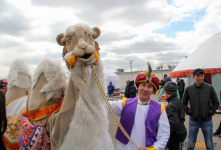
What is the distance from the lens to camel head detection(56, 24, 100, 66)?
1.43 metres

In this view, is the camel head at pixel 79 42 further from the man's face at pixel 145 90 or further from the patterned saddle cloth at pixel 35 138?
the patterned saddle cloth at pixel 35 138

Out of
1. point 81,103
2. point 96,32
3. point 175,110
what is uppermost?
point 96,32

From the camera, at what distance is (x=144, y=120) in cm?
187

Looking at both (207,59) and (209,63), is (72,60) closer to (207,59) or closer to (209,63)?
(209,63)

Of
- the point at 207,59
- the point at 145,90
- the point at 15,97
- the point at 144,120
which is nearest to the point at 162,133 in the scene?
the point at 144,120

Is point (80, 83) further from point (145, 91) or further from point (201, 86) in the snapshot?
point (201, 86)

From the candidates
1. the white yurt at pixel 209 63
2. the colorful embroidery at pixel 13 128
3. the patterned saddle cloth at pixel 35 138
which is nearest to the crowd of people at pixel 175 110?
the patterned saddle cloth at pixel 35 138

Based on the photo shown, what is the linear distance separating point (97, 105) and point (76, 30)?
0.75m

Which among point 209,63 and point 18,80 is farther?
point 209,63

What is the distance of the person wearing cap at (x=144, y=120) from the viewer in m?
1.82

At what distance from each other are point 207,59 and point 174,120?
9460mm

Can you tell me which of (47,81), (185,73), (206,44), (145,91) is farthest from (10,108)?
(206,44)

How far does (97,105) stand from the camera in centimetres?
162

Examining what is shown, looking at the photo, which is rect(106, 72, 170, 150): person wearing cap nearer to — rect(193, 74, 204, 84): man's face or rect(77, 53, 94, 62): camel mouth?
rect(77, 53, 94, 62): camel mouth
